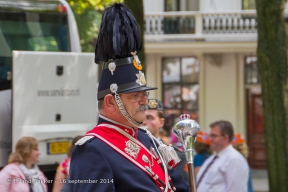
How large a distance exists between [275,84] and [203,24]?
12469mm

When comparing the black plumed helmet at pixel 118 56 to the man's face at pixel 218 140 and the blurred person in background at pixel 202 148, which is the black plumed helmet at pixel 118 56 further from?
the blurred person in background at pixel 202 148

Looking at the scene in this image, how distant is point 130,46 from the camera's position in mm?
3879

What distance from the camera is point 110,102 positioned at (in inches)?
149

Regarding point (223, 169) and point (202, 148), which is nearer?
point (223, 169)

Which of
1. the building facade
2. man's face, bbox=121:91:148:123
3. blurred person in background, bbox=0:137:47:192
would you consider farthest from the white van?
the building facade

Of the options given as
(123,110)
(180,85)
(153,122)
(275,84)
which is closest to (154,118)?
(153,122)

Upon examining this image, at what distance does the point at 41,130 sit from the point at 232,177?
2774mm

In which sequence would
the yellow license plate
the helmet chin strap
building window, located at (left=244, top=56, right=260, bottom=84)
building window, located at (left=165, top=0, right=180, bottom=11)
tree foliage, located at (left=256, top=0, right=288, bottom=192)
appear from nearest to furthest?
the helmet chin strap, the yellow license plate, tree foliage, located at (left=256, top=0, right=288, bottom=192), building window, located at (left=244, top=56, right=260, bottom=84), building window, located at (left=165, top=0, right=180, bottom=11)

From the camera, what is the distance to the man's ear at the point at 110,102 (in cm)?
378

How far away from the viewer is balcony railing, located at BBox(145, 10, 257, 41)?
70.2 feet

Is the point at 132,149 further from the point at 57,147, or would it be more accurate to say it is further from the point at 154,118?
the point at 57,147

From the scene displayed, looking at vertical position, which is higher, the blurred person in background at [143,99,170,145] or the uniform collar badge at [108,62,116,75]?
the uniform collar badge at [108,62,116,75]

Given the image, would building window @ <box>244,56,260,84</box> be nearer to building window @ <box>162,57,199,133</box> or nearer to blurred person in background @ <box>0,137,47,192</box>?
building window @ <box>162,57,199,133</box>

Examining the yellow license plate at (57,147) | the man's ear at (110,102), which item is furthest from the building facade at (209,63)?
the man's ear at (110,102)
